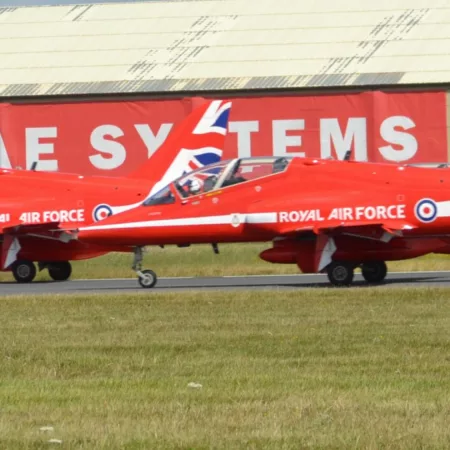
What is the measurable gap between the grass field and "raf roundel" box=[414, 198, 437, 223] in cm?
748

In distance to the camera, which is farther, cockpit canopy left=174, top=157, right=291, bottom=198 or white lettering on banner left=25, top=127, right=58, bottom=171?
white lettering on banner left=25, top=127, right=58, bottom=171

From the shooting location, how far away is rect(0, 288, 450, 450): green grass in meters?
8.73

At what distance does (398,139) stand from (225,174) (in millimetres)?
16761

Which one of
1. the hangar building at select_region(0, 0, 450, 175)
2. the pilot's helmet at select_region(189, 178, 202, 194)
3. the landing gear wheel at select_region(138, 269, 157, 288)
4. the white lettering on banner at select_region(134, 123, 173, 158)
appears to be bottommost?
the landing gear wheel at select_region(138, 269, 157, 288)

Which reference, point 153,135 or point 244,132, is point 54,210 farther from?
point 244,132

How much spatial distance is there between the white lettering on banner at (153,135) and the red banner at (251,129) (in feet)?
0.10

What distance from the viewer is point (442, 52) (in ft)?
133

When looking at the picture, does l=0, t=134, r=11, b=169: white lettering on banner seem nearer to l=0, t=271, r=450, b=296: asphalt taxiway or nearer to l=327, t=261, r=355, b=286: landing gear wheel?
l=0, t=271, r=450, b=296: asphalt taxiway

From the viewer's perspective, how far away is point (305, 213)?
2280cm

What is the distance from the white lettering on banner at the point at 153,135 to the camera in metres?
39.8

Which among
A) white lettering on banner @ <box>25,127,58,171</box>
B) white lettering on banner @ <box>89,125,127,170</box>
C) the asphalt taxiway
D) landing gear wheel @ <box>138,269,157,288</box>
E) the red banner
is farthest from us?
white lettering on banner @ <box>25,127,58,171</box>

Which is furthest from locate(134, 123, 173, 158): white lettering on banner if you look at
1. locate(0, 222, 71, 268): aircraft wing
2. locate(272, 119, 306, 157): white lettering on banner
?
locate(0, 222, 71, 268): aircraft wing

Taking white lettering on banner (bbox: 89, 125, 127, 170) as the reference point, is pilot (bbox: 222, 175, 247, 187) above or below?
A: below

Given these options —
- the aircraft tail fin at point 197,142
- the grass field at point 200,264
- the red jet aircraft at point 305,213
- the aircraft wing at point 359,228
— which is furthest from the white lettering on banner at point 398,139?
the aircraft wing at point 359,228
